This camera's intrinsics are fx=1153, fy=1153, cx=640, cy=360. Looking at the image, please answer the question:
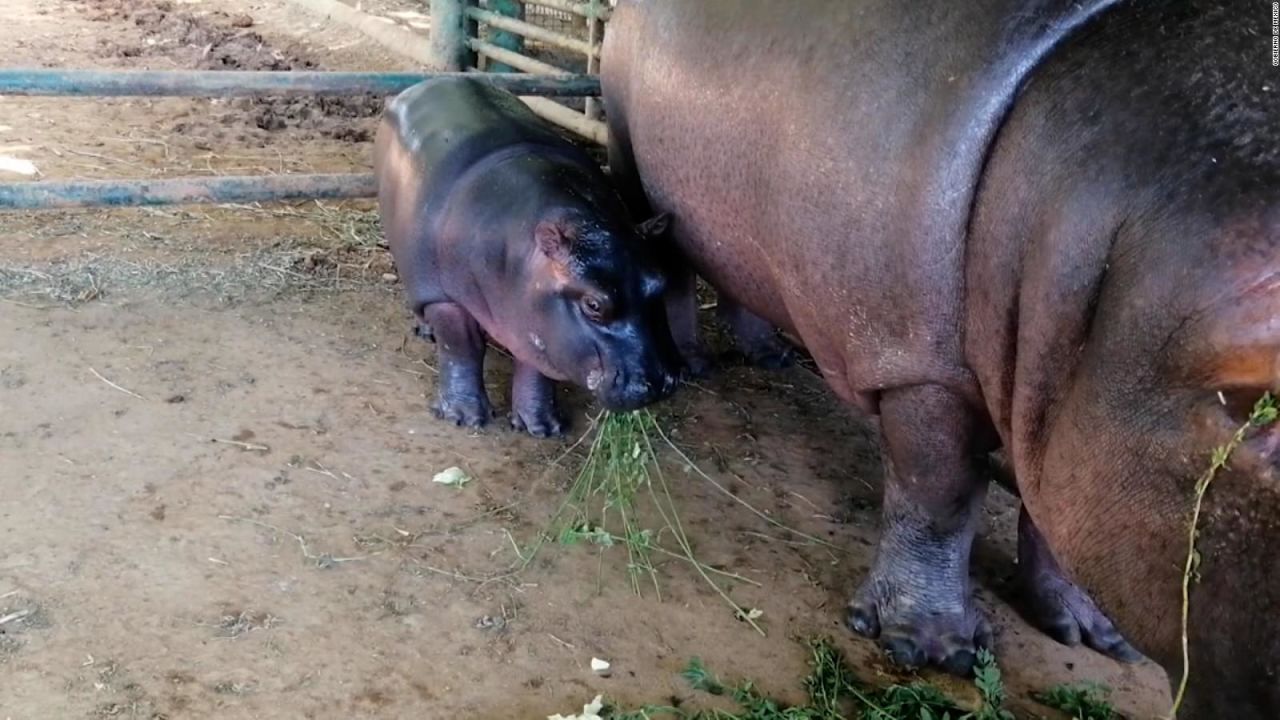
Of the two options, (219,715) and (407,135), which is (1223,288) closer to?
(219,715)

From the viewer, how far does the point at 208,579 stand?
8.61ft

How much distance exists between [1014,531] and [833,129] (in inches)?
55.2

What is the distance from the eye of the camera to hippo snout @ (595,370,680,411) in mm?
3062

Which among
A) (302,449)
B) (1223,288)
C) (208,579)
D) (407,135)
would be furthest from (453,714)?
(407,135)

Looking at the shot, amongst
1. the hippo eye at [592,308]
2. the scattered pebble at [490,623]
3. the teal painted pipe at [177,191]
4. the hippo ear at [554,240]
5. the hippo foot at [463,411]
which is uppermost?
the hippo ear at [554,240]

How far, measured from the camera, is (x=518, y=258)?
3.21 m

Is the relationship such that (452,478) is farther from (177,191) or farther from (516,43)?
(516,43)

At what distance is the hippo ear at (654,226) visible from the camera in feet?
10.5

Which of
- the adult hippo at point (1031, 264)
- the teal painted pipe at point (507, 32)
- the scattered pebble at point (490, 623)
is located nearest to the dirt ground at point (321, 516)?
the scattered pebble at point (490, 623)

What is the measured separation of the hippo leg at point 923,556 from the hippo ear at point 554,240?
3.31 feet

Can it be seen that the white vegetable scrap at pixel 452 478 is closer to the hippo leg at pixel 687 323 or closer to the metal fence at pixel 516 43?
the hippo leg at pixel 687 323

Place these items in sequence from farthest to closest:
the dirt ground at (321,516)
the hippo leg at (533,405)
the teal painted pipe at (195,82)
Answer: the teal painted pipe at (195,82) → the hippo leg at (533,405) → the dirt ground at (321,516)

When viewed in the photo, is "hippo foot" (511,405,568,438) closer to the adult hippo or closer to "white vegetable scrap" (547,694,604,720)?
Result: the adult hippo

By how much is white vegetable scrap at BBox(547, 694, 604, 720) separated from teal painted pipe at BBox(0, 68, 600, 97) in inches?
97.8
